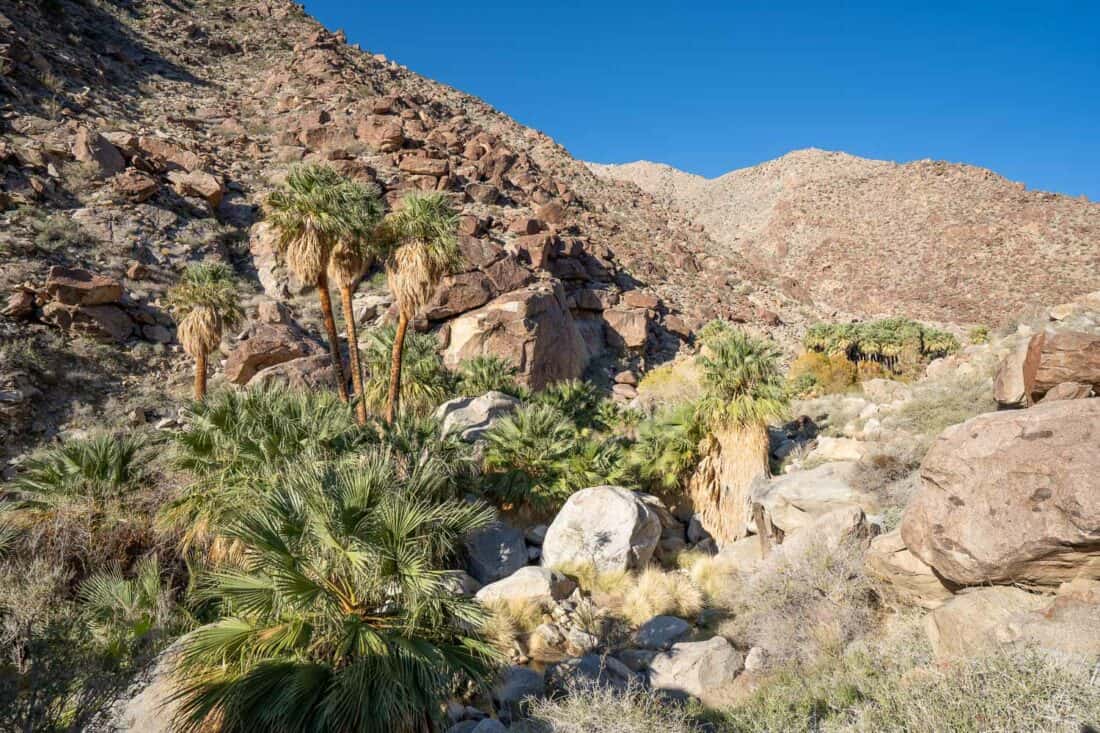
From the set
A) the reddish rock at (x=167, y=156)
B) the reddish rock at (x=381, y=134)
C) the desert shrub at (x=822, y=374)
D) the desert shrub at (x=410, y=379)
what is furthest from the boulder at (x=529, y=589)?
the reddish rock at (x=381, y=134)

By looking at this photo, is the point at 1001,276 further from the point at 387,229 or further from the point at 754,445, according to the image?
the point at 387,229

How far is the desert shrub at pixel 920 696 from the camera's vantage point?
11.7 feet

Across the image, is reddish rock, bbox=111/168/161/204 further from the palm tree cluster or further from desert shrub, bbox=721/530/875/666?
desert shrub, bbox=721/530/875/666

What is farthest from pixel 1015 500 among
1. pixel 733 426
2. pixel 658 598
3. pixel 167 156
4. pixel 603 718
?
pixel 167 156

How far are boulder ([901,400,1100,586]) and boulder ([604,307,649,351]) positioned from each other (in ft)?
77.8

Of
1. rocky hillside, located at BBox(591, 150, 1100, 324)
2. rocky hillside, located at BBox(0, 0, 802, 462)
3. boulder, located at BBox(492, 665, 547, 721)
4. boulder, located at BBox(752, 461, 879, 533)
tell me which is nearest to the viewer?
boulder, located at BBox(492, 665, 547, 721)

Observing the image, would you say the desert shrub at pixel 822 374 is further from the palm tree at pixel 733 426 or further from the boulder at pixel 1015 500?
the boulder at pixel 1015 500

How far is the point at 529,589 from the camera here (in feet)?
30.1

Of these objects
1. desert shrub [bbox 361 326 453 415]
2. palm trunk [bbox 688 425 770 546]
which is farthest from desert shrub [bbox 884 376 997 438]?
desert shrub [bbox 361 326 453 415]

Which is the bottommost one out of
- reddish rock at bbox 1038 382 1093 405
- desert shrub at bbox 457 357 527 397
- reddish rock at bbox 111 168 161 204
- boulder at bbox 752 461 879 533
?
boulder at bbox 752 461 879 533

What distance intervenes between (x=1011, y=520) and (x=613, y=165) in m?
92.8

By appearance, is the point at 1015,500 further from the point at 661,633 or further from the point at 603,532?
the point at 603,532

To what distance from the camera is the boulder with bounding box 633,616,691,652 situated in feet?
27.4

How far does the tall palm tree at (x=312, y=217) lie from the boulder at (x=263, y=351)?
7147 millimetres
